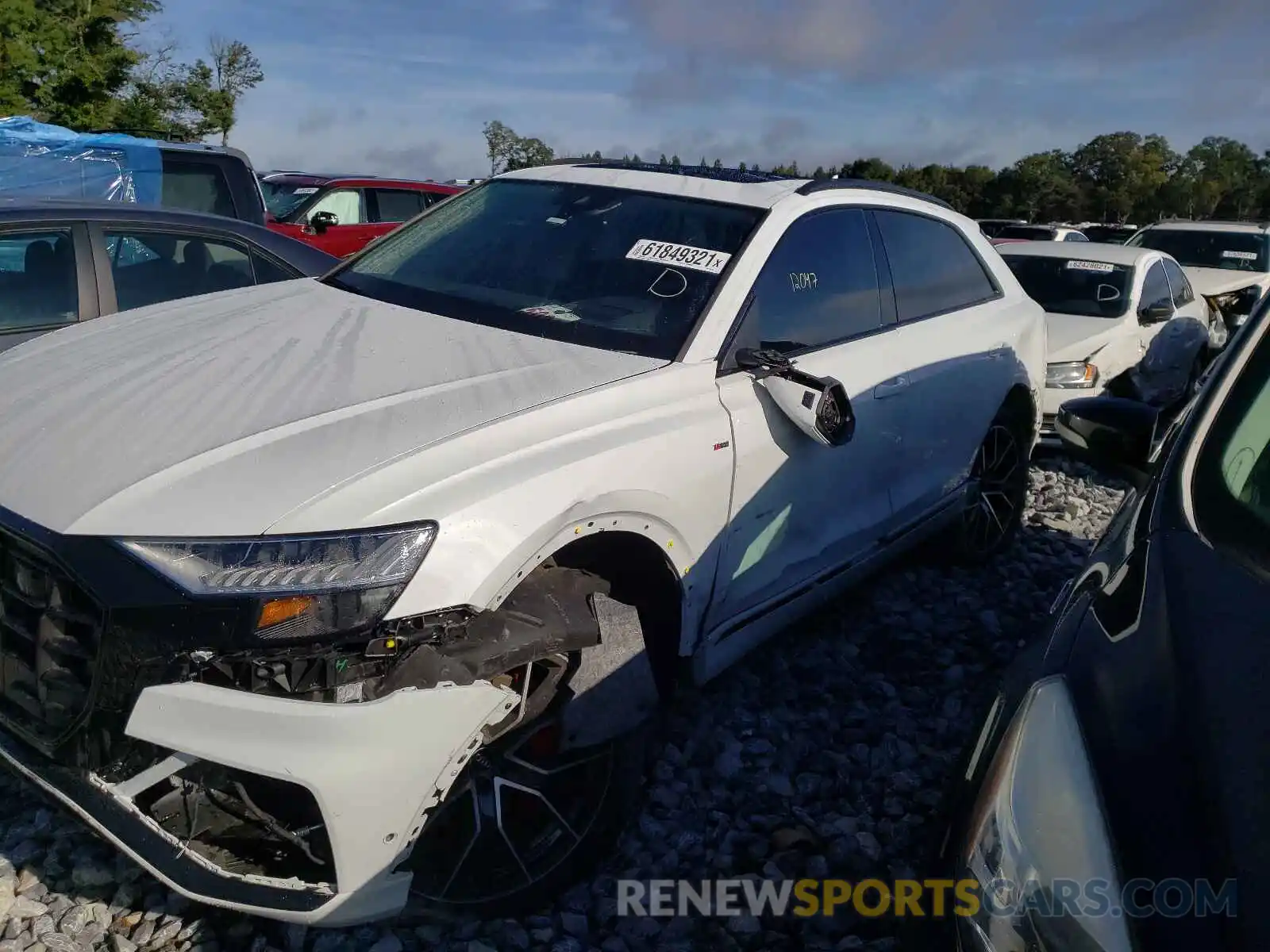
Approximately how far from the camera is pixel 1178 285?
970 cm

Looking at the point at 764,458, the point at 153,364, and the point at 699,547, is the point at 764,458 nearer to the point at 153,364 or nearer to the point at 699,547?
the point at 699,547

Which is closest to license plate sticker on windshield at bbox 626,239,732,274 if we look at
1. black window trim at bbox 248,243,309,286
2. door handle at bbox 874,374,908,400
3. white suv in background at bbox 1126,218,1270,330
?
door handle at bbox 874,374,908,400

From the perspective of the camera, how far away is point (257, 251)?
5.14 metres

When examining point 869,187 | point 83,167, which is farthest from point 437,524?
point 83,167

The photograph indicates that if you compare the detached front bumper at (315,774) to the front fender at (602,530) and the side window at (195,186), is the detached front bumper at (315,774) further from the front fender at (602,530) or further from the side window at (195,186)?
the side window at (195,186)

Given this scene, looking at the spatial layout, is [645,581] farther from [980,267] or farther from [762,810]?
[980,267]

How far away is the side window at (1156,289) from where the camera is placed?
8682 millimetres

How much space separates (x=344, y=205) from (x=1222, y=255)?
1103cm

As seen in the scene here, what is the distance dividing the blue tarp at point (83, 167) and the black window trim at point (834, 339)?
5.36m

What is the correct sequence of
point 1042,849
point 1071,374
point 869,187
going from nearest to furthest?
point 1042,849
point 869,187
point 1071,374

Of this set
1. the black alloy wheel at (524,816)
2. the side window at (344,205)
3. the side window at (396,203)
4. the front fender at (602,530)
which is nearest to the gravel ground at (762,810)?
the black alloy wheel at (524,816)

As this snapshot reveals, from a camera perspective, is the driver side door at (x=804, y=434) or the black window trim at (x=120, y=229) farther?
the black window trim at (x=120, y=229)

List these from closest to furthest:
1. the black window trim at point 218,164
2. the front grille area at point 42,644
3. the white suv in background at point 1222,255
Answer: the front grille area at point 42,644, the black window trim at point 218,164, the white suv in background at point 1222,255

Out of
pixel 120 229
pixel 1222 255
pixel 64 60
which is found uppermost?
pixel 64 60
